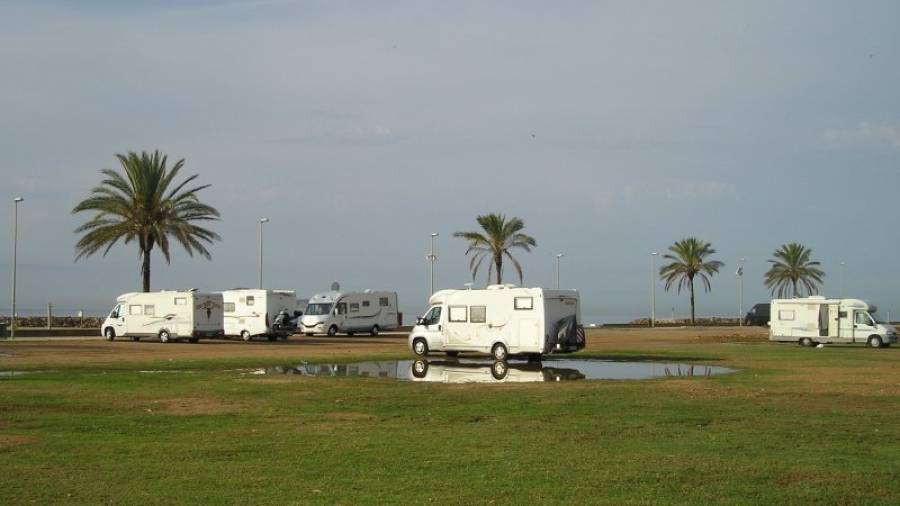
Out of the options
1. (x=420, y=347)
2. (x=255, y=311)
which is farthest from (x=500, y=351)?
(x=255, y=311)

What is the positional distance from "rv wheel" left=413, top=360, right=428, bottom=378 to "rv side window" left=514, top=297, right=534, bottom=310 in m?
3.47

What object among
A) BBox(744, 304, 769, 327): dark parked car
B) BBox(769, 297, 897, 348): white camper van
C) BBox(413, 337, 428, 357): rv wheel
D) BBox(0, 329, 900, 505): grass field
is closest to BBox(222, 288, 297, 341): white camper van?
BBox(413, 337, 428, 357): rv wheel

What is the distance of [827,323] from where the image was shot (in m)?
47.2

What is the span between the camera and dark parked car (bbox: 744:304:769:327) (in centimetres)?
9182

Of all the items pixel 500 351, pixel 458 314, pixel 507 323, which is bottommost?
pixel 500 351

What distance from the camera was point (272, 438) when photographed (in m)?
14.5

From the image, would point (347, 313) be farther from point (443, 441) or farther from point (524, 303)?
point (443, 441)

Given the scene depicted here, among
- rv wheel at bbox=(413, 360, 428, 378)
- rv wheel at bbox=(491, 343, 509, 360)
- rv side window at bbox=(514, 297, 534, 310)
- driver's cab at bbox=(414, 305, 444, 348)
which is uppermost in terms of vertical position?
rv side window at bbox=(514, 297, 534, 310)

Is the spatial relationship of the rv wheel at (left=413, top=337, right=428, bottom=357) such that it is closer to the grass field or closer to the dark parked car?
the grass field

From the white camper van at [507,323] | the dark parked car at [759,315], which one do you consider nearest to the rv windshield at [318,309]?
the white camper van at [507,323]

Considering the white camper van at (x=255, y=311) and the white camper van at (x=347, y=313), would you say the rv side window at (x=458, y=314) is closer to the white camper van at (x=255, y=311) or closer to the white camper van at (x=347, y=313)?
the white camper van at (x=255, y=311)

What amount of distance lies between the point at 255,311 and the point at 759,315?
53674 millimetres

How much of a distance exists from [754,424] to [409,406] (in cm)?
603

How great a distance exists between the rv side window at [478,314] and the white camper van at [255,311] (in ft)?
69.2
